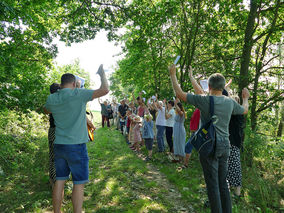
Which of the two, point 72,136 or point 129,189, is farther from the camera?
point 129,189

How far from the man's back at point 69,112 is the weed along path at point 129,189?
1556mm

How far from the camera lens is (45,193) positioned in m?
3.94

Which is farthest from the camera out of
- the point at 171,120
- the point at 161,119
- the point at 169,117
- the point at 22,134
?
the point at 161,119

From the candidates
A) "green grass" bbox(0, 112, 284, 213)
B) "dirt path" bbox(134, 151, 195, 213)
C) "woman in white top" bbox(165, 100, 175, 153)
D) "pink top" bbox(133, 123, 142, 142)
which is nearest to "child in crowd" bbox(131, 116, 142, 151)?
"pink top" bbox(133, 123, 142, 142)

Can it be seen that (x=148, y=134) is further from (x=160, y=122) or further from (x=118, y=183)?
(x=118, y=183)

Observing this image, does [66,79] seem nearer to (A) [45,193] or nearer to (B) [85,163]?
(B) [85,163]

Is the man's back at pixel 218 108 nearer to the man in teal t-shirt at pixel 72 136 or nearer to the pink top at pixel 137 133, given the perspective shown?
the man in teal t-shirt at pixel 72 136

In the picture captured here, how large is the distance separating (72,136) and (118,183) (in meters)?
2.59

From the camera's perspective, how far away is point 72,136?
2.76 m

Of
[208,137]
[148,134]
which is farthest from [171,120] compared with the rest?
[208,137]

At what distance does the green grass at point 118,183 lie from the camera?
12.3 ft

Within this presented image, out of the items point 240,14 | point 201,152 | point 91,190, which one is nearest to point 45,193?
point 91,190

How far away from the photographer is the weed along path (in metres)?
3.78

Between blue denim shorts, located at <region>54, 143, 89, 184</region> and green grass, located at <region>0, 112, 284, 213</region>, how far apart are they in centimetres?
105
